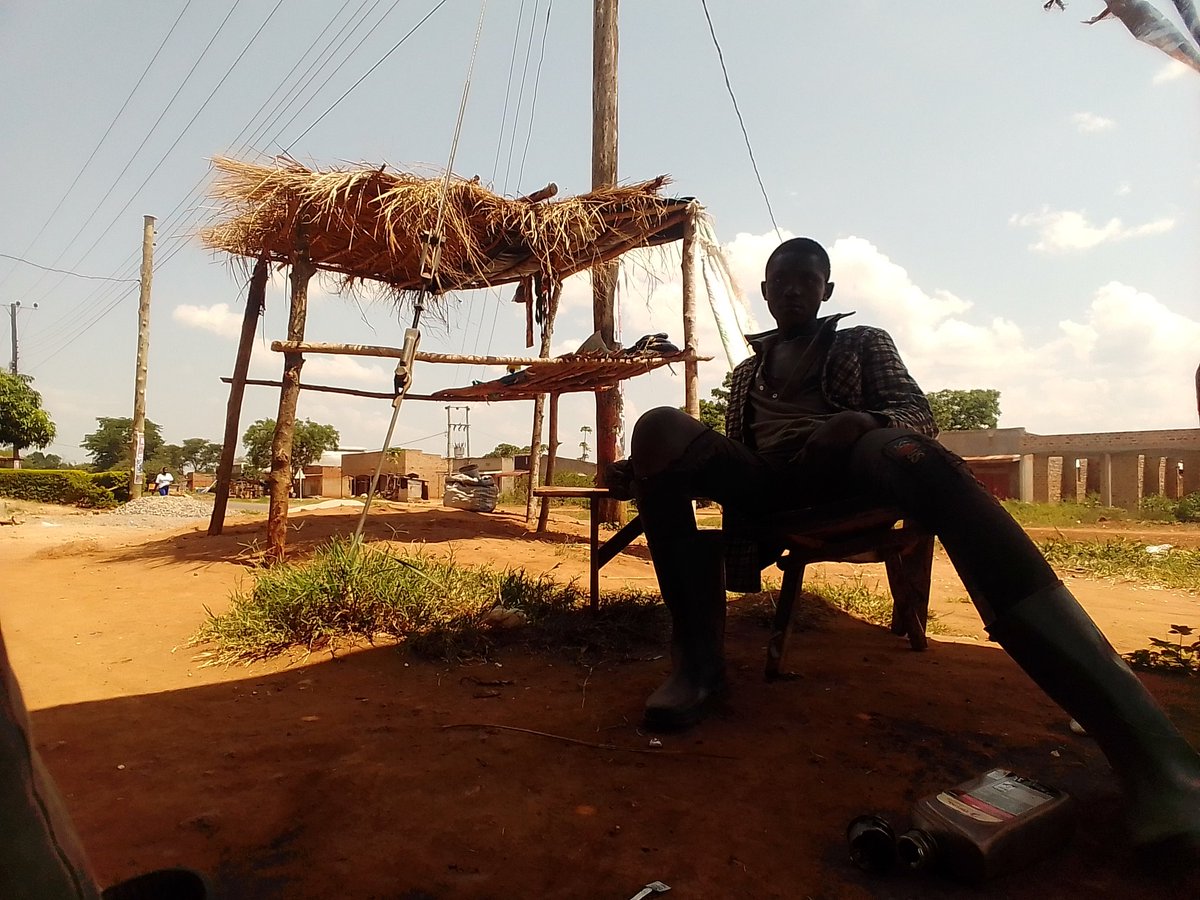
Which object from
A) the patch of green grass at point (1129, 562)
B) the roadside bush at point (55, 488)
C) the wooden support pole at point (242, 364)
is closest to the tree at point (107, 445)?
the roadside bush at point (55, 488)

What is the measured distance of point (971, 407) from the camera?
32.8 meters

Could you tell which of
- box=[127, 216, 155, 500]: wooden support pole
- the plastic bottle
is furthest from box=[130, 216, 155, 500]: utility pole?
the plastic bottle

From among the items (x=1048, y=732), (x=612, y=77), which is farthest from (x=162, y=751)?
(x=612, y=77)

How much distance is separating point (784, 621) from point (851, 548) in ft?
1.25

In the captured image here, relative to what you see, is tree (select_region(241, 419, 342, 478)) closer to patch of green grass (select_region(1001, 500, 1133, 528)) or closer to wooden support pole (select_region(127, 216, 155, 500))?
wooden support pole (select_region(127, 216, 155, 500))

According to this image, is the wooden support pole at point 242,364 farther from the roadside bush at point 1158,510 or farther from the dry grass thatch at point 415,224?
the roadside bush at point 1158,510

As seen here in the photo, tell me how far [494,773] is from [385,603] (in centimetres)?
168

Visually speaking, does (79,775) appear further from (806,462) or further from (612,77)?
(612,77)

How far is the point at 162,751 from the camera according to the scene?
6.28 ft

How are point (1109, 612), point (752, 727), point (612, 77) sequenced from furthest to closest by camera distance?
point (612, 77) → point (1109, 612) → point (752, 727)

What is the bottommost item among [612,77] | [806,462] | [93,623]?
[93,623]

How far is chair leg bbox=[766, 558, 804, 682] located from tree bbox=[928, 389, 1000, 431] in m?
33.5

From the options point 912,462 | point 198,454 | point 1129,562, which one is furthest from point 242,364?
point 198,454

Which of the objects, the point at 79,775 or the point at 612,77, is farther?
the point at 612,77
